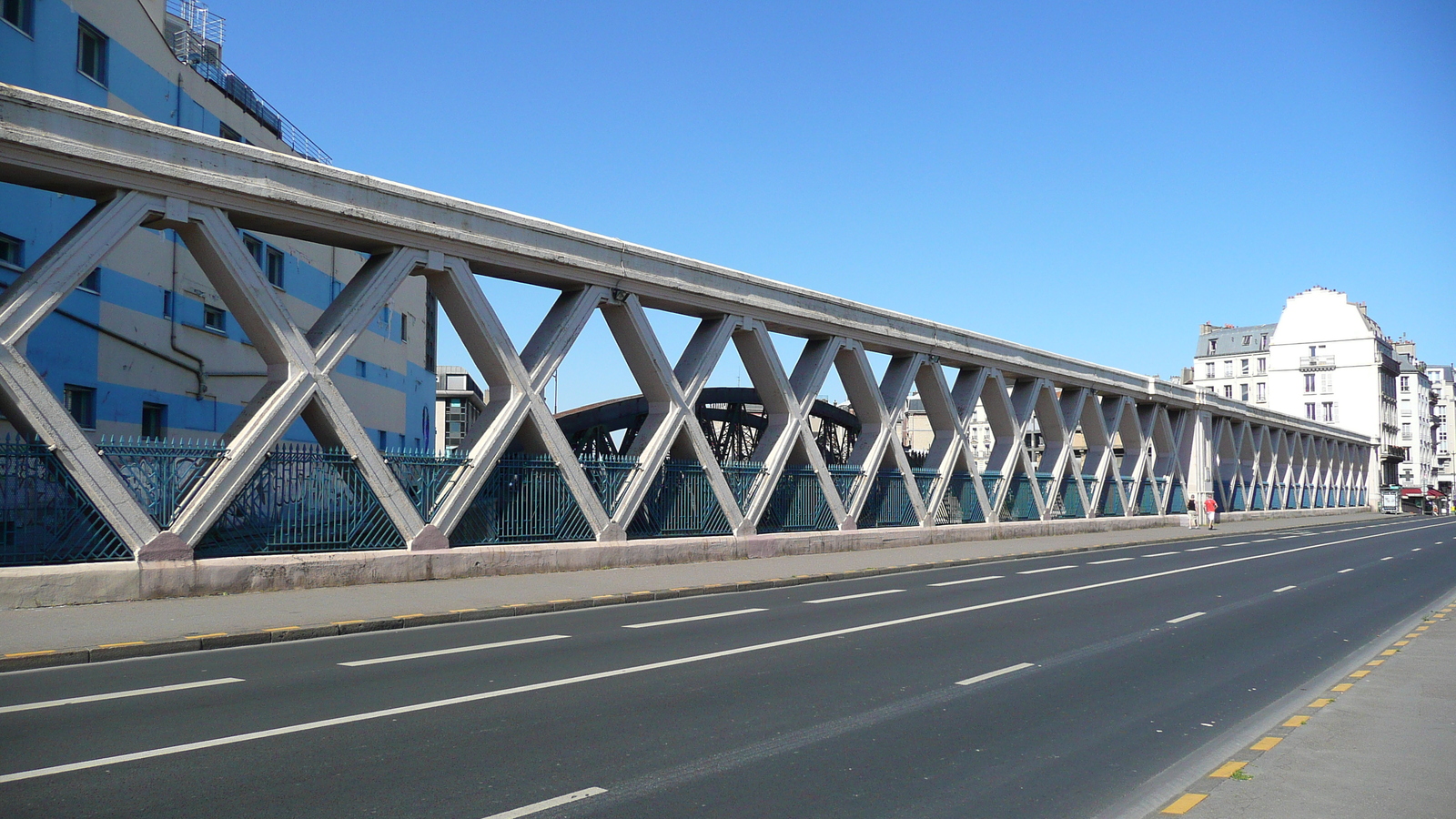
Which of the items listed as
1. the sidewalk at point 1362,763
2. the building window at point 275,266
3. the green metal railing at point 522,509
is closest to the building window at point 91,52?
the building window at point 275,266

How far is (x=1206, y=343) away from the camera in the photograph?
368ft

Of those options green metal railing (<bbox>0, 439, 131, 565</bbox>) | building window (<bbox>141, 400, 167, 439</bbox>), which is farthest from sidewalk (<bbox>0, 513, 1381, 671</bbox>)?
building window (<bbox>141, 400, 167, 439</bbox>)

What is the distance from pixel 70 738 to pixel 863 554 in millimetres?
19528

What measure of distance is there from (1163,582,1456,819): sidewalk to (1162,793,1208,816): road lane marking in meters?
0.03

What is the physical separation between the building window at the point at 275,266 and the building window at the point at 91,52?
894 centimetres

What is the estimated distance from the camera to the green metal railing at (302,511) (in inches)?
580

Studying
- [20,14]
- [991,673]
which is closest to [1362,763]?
[991,673]

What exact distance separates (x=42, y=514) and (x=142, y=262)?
12374 mm

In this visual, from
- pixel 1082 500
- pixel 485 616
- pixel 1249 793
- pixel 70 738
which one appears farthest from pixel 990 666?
pixel 1082 500

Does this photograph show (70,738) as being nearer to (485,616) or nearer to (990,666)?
(485,616)

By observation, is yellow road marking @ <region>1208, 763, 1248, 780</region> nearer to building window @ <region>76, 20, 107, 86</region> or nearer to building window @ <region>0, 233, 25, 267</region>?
building window @ <region>0, 233, 25, 267</region>

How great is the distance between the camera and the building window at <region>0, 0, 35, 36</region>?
18.6 meters

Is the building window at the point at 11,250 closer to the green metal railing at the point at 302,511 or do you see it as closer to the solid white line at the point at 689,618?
the green metal railing at the point at 302,511

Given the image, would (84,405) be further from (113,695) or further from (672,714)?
(672,714)
